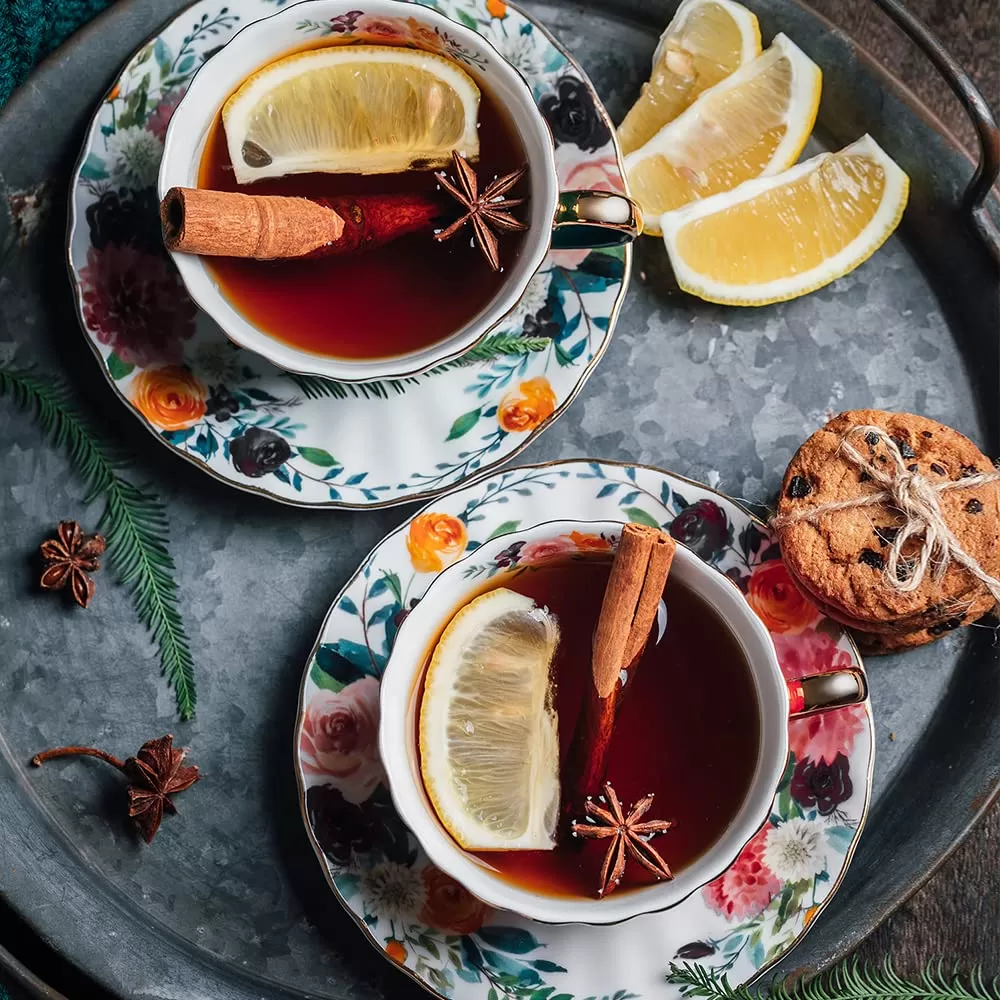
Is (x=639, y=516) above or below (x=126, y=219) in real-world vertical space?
below

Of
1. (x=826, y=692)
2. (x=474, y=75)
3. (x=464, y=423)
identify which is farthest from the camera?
(x=464, y=423)

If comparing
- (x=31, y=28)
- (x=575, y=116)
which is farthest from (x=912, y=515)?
(x=31, y=28)

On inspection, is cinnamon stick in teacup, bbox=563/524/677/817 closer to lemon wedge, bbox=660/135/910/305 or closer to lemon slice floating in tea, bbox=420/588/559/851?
lemon slice floating in tea, bbox=420/588/559/851

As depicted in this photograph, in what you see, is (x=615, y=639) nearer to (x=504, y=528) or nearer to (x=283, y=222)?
(x=504, y=528)

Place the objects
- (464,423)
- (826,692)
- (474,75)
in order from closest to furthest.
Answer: (826,692)
(474,75)
(464,423)

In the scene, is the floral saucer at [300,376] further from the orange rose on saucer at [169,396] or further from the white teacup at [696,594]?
the white teacup at [696,594]

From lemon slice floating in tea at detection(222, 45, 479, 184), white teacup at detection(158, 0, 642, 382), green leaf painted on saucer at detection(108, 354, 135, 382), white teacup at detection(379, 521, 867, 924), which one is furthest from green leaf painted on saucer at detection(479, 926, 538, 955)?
lemon slice floating in tea at detection(222, 45, 479, 184)
